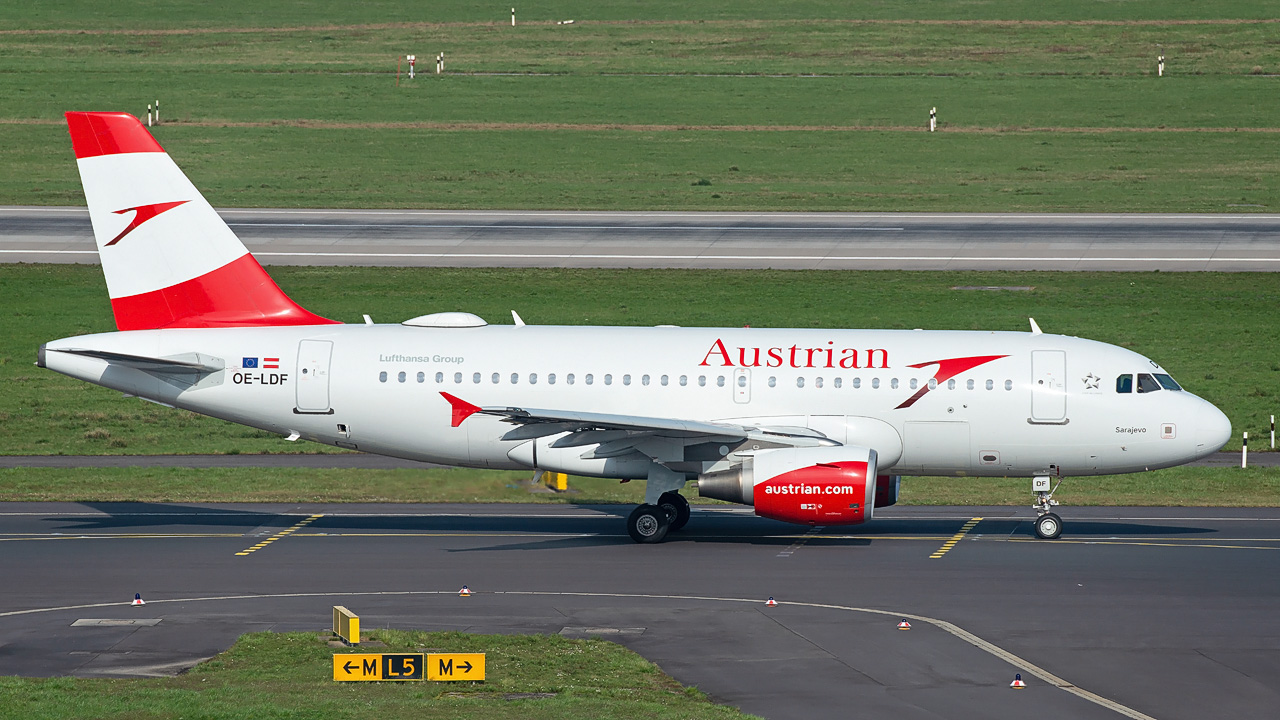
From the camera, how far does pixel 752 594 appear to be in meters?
29.2

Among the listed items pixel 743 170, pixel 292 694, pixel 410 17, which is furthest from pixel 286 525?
pixel 410 17

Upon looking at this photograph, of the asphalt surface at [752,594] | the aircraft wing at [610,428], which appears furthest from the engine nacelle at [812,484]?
the asphalt surface at [752,594]

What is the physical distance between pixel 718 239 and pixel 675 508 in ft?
126

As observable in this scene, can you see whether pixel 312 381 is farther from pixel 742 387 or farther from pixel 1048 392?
pixel 1048 392

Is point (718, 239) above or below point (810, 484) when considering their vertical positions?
above

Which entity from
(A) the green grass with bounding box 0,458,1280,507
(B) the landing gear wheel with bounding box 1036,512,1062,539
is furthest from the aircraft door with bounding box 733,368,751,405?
(B) the landing gear wheel with bounding box 1036,512,1062,539

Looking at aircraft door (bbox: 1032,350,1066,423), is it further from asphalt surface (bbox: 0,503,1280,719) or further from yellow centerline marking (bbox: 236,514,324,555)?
yellow centerline marking (bbox: 236,514,324,555)

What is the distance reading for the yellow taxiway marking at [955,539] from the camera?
33.1m

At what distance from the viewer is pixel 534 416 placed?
31.8 m

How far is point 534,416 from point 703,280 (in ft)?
105

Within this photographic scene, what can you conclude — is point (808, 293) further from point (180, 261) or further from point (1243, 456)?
point (180, 261)

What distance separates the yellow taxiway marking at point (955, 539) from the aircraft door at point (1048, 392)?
3.23 m

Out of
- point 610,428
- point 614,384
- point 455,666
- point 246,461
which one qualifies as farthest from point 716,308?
point 455,666

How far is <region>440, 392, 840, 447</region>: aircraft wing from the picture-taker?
32125 mm
